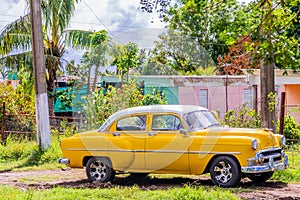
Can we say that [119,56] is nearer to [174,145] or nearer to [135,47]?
[135,47]

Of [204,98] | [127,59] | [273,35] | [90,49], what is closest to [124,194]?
[273,35]

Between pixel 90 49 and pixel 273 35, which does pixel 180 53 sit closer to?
pixel 273 35

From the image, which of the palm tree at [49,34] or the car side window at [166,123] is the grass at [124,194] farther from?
the palm tree at [49,34]

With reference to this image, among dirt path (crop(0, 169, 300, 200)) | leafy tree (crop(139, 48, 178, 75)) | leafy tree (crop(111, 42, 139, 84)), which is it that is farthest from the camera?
leafy tree (crop(111, 42, 139, 84))

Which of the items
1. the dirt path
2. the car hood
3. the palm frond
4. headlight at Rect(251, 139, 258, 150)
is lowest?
the dirt path

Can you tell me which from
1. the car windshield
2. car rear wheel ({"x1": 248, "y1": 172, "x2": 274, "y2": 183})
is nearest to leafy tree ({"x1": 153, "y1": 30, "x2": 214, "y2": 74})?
the car windshield

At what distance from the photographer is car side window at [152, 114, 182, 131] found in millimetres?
10664

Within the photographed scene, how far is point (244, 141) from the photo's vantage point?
995 cm

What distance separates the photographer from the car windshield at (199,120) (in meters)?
10.7

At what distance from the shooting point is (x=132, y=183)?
11234mm

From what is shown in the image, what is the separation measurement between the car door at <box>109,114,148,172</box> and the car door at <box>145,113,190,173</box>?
0.16 meters

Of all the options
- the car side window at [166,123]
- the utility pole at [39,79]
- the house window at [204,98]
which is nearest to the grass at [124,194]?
the car side window at [166,123]

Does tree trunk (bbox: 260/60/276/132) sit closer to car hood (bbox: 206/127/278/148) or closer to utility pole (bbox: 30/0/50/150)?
car hood (bbox: 206/127/278/148)

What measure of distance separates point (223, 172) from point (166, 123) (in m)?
1.59
